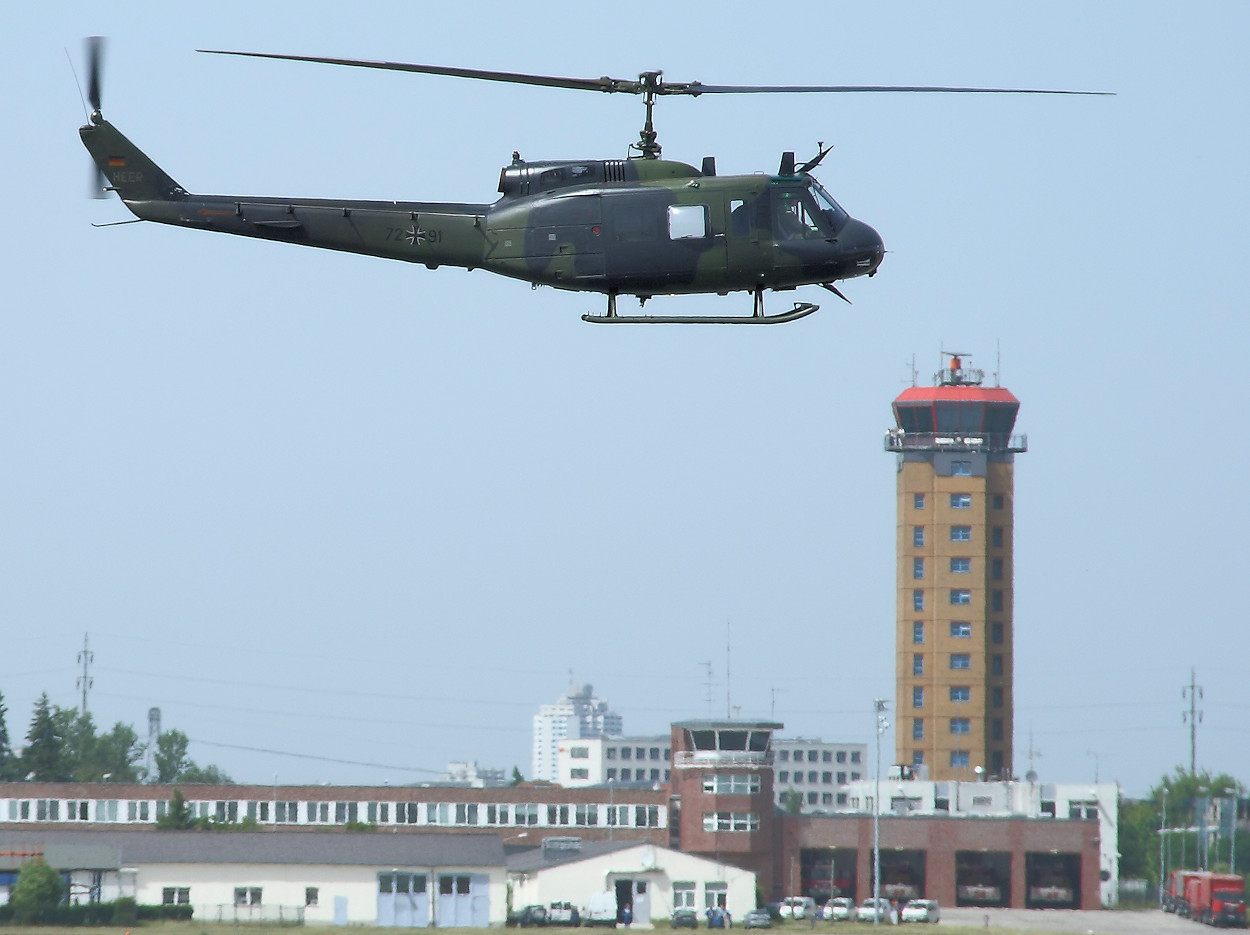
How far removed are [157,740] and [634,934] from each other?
11625cm

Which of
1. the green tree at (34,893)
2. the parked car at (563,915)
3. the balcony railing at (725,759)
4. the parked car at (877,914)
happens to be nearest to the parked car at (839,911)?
the parked car at (877,914)

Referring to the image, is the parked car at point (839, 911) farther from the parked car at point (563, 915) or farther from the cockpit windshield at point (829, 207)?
the cockpit windshield at point (829, 207)

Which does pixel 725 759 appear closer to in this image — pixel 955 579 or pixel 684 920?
pixel 684 920

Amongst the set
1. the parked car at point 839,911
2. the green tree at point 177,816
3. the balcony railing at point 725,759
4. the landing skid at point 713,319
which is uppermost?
the landing skid at point 713,319

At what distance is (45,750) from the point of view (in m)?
149

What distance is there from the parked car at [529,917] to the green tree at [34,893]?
2274 centimetres

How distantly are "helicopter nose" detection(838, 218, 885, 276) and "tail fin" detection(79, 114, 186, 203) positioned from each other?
1354cm

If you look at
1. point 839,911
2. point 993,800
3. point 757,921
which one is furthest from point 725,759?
point 993,800

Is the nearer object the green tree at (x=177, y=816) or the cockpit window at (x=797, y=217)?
the cockpit window at (x=797, y=217)

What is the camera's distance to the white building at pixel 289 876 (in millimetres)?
84062

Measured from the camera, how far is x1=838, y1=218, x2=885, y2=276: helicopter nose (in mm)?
33250

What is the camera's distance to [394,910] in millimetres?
86312

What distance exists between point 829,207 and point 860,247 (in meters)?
0.97

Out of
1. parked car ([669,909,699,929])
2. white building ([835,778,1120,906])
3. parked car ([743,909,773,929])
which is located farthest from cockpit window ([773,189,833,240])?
white building ([835,778,1120,906])
